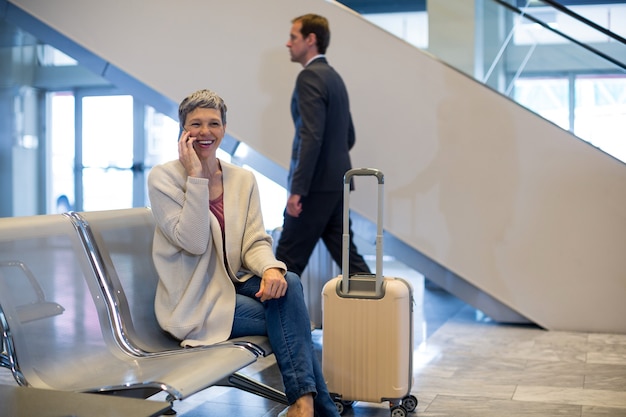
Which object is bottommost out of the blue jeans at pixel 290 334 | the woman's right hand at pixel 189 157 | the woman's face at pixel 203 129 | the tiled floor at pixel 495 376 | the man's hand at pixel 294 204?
the tiled floor at pixel 495 376

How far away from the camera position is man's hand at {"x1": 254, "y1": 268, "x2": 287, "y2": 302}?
2.51 metres

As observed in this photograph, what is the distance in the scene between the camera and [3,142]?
8680 millimetres

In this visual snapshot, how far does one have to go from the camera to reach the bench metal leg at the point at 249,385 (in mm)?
2430

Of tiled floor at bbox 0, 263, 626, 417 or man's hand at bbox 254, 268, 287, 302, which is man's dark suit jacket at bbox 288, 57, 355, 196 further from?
man's hand at bbox 254, 268, 287, 302

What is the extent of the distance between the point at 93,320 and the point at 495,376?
1912 mm

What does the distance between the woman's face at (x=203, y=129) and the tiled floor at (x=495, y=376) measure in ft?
3.18

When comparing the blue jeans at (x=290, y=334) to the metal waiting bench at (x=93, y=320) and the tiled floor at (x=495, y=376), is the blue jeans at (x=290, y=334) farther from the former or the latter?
the tiled floor at (x=495, y=376)

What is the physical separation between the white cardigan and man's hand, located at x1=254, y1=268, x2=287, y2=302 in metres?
0.05

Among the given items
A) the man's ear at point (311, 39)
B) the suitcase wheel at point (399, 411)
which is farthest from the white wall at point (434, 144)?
the suitcase wheel at point (399, 411)

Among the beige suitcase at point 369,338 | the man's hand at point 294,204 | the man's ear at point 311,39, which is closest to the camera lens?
the beige suitcase at point 369,338

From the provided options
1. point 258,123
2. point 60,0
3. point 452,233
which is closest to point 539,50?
point 452,233

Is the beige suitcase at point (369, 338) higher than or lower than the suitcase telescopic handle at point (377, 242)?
lower

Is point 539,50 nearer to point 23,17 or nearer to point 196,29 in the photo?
point 196,29

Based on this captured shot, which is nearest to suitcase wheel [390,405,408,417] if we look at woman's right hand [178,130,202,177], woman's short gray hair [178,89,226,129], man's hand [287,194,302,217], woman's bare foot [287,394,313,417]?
woman's bare foot [287,394,313,417]
